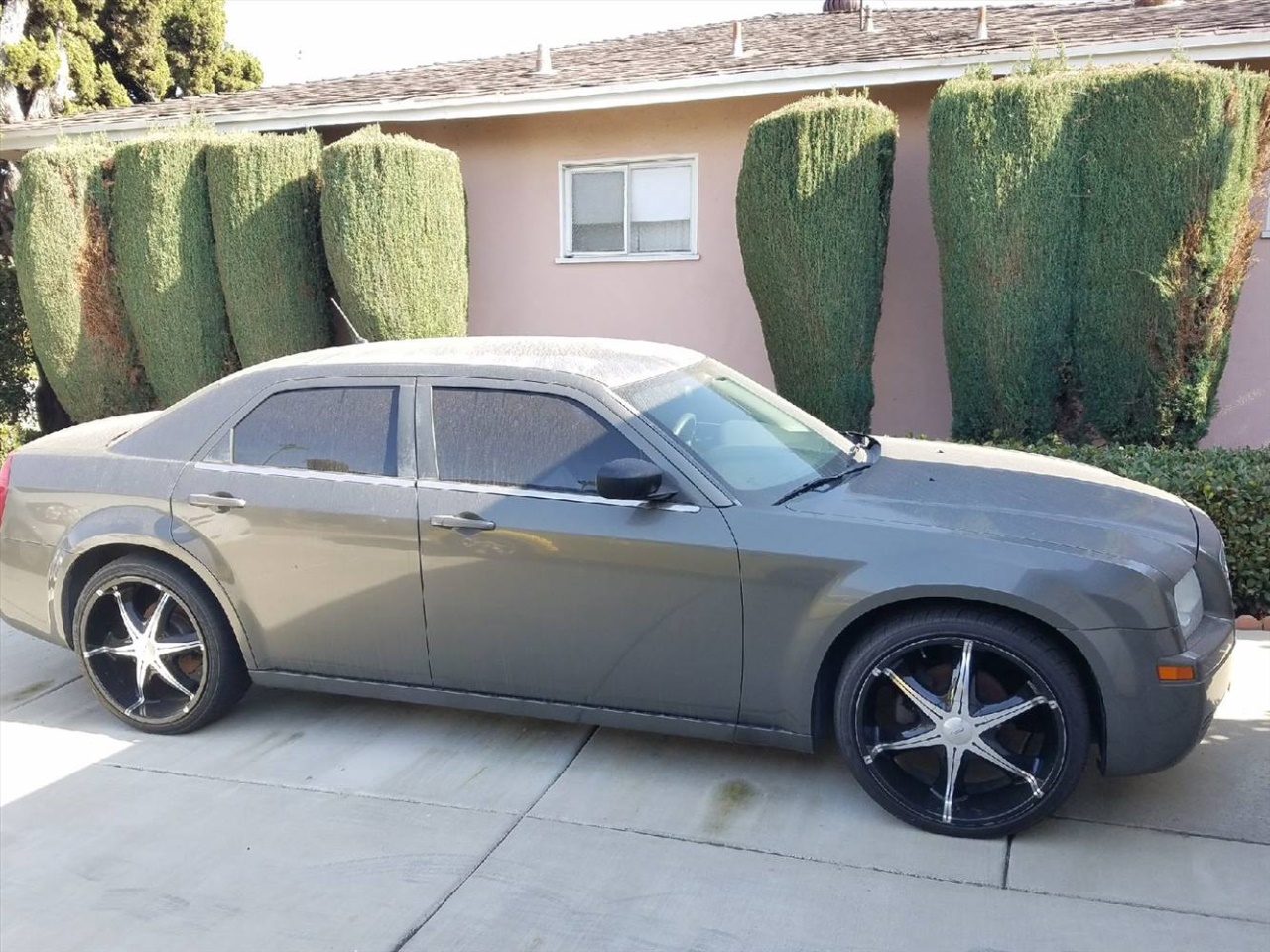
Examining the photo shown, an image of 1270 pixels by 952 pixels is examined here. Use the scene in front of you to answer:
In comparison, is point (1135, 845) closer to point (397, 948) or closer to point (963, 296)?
point (397, 948)

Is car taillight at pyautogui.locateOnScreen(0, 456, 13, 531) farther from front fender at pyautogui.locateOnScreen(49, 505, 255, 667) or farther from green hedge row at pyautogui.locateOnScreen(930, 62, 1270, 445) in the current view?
green hedge row at pyautogui.locateOnScreen(930, 62, 1270, 445)

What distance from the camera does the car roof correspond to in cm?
415

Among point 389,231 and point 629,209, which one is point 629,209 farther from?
point 389,231

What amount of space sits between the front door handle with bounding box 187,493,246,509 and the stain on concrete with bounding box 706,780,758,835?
85.3 inches

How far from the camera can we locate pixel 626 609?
12.4 feet

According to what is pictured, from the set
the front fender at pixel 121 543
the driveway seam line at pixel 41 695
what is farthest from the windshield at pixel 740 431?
the driveway seam line at pixel 41 695

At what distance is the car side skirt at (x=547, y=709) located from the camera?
3730mm

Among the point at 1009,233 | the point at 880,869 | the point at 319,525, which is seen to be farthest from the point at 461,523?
the point at 1009,233

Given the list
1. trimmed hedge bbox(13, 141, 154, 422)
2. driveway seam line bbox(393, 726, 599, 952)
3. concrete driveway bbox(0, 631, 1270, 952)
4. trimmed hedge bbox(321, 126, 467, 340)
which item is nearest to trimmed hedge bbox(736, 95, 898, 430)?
trimmed hedge bbox(321, 126, 467, 340)

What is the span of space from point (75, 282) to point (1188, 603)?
8.99 metres

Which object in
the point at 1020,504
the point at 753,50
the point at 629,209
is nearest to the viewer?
the point at 1020,504

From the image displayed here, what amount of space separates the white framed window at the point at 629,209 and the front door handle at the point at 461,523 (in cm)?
581

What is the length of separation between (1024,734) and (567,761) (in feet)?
5.55

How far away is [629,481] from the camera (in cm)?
363
